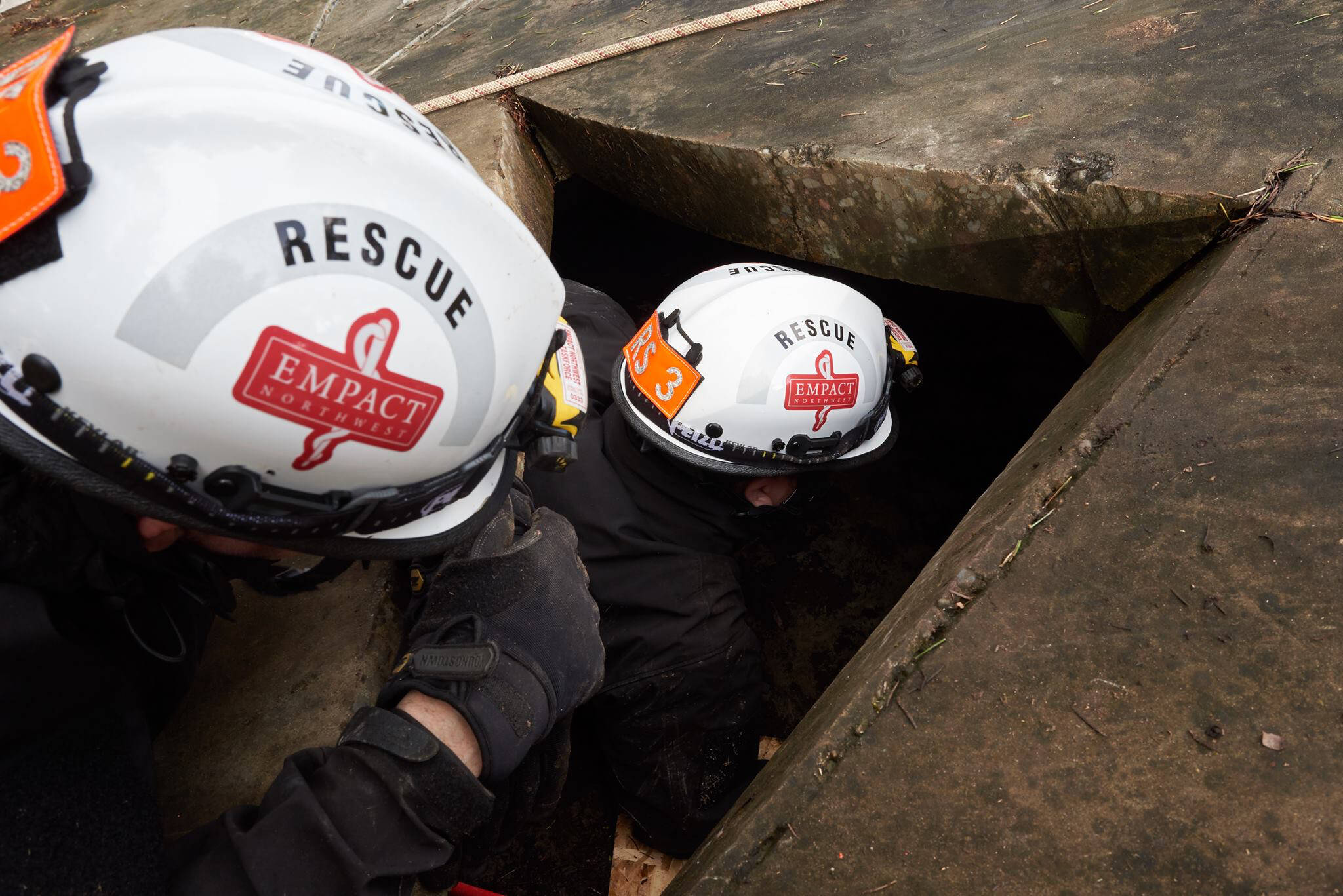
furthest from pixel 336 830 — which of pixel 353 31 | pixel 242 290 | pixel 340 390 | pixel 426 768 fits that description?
pixel 353 31

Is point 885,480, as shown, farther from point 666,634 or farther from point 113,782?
point 113,782

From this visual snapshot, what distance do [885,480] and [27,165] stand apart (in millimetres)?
3480

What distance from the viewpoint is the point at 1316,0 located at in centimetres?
257

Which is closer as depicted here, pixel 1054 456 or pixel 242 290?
pixel 242 290

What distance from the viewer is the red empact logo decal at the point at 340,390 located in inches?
51.2

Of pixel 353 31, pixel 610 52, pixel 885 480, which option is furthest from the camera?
pixel 353 31

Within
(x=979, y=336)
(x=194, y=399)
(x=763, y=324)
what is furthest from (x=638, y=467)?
(x=979, y=336)

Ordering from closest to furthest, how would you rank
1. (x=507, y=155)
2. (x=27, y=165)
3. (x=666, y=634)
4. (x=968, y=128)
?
(x=27, y=165) < (x=666, y=634) < (x=968, y=128) < (x=507, y=155)

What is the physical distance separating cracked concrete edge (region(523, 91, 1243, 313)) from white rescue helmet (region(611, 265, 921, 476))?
9.6 inches

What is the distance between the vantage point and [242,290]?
126cm

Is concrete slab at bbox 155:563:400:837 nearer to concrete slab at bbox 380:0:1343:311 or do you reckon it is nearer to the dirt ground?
the dirt ground

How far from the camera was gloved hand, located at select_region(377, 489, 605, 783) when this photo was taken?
169cm

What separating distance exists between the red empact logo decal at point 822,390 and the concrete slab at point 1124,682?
84 cm

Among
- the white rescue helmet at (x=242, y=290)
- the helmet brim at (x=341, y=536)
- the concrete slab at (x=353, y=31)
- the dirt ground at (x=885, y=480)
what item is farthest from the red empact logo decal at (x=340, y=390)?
the dirt ground at (x=885, y=480)
